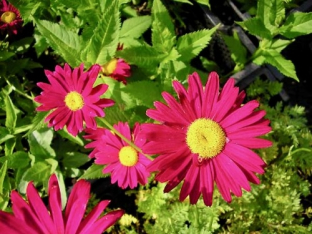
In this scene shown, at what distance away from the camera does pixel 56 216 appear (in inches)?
29.8

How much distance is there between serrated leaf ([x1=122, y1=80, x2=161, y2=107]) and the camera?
3.72 ft

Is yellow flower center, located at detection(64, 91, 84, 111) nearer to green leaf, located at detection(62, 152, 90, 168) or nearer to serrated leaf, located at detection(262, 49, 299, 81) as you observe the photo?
green leaf, located at detection(62, 152, 90, 168)

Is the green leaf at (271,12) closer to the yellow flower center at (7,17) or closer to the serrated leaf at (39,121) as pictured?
the serrated leaf at (39,121)

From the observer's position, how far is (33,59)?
1713 millimetres

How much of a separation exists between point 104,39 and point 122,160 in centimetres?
36

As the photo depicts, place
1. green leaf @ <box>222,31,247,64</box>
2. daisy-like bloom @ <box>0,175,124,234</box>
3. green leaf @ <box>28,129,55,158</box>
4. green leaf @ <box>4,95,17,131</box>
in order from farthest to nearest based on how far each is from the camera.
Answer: green leaf @ <box>222,31,247,64</box> < green leaf @ <box>28,129,55,158</box> < green leaf @ <box>4,95,17,131</box> < daisy-like bloom @ <box>0,175,124,234</box>

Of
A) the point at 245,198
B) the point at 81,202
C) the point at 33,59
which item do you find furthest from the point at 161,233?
the point at 33,59

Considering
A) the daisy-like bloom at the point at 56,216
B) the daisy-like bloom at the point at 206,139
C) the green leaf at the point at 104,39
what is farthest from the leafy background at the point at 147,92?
the daisy-like bloom at the point at 56,216

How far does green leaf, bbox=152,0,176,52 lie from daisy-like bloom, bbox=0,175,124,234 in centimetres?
55

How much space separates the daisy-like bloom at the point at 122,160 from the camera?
3.92ft

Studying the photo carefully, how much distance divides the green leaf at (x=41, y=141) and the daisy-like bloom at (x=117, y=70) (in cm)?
29

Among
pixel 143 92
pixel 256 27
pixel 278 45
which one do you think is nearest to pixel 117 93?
pixel 143 92

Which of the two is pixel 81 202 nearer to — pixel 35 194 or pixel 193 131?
pixel 35 194

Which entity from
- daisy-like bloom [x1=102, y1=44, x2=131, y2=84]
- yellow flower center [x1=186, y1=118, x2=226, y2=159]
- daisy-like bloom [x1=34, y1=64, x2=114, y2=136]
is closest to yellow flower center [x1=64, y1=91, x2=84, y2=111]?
daisy-like bloom [x1=34, y1=64, x2=114, y2=136]
